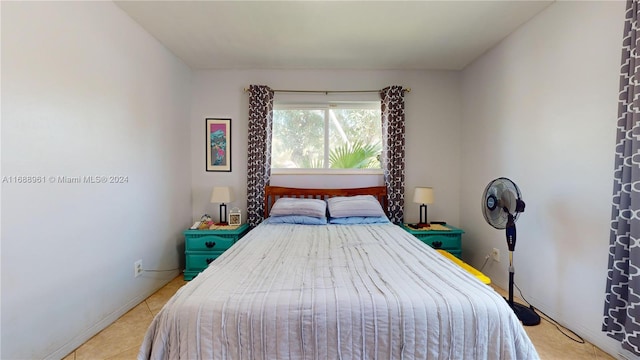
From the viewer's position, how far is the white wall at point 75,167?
138cm

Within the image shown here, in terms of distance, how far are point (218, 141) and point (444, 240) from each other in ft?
9.76

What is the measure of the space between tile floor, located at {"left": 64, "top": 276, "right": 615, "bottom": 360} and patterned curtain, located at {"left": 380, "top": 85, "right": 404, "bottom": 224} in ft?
5.24

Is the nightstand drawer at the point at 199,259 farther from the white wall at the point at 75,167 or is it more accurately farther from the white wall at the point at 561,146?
the white wall at the point at 561,146

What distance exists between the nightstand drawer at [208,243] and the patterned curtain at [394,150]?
77.5 inches

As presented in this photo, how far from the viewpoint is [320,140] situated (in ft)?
11.0

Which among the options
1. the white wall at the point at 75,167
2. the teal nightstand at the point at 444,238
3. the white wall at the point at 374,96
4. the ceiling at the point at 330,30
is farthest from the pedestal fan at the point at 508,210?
the white wall at the point at 75,167

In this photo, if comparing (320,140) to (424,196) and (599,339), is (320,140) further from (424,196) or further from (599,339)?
(599,339)

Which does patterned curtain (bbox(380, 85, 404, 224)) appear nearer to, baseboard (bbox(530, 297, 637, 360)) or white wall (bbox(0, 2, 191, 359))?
baseboard (bbox(530, 297, 637, 360))

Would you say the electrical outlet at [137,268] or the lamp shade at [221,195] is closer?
the electrical outlet at [137,268]

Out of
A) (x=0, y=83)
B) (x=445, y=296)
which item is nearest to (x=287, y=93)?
(x=0, y=83)

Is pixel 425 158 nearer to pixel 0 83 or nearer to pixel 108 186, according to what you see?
pixel 108 186

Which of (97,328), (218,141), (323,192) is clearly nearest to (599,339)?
(323,192)

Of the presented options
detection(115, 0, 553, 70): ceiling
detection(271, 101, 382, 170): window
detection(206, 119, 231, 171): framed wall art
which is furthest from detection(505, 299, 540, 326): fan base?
detection(206, 119, 231, 171): framed wall art

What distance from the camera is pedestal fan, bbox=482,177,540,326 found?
1948mm
